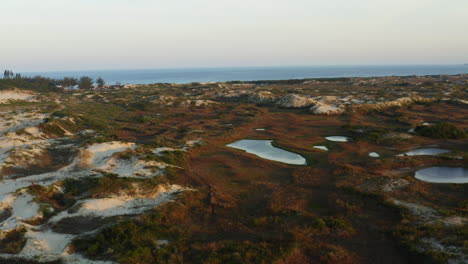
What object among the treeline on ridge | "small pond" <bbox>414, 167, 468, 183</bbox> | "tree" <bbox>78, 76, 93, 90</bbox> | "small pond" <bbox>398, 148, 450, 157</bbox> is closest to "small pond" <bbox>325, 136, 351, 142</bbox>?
"small pond" <bbox>398, 148, 450, 157</bbox>

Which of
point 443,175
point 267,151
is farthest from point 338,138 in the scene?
point 443,175

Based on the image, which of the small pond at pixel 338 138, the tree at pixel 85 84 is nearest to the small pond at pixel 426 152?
the small pond at pixel 338 138

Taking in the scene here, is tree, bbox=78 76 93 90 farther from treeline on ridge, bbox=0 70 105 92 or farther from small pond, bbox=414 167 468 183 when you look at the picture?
small pond, bbox=414 167 468 183

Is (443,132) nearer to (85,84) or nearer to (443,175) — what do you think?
(443,175)

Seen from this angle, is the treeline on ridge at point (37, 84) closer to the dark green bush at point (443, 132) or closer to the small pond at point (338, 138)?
the small pond at point (338, 138)

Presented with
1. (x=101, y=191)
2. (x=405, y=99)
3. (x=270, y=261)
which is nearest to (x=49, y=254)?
(x=101, y=191)

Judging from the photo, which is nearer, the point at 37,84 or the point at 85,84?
the point at 37,84

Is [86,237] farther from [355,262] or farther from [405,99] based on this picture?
[405,99]
